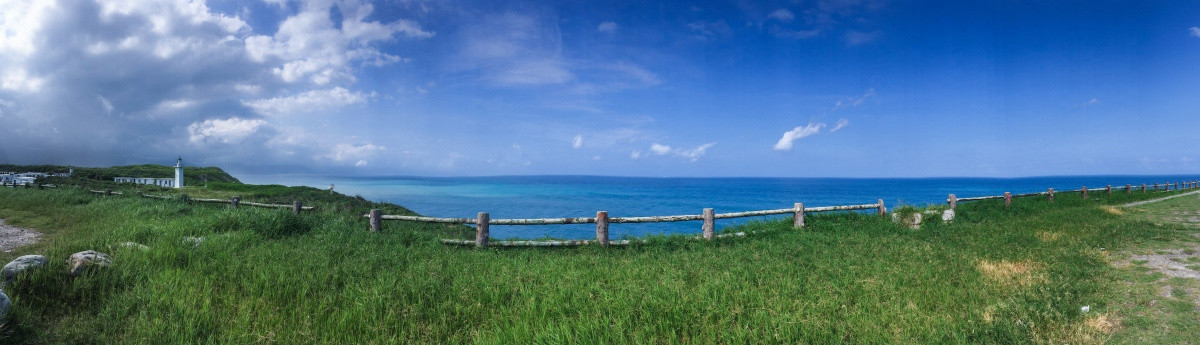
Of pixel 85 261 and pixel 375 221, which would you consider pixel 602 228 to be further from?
pixel 85 261

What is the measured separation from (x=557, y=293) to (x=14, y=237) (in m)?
14.8

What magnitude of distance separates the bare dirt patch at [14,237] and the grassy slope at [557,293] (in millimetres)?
2214

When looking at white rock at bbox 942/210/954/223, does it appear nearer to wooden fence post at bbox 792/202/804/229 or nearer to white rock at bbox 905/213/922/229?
white rock at bbox 905/213/922/229

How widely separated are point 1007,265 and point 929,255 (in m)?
1.19

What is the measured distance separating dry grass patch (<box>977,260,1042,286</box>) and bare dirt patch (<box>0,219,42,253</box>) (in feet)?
60.0

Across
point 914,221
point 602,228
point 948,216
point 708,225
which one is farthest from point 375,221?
point 948,216

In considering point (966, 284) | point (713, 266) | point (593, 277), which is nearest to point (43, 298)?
point (593, 277)

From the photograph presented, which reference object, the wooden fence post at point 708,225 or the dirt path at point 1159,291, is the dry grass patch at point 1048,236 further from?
the wooden fence post at point 708,225

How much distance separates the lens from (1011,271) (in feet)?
25.1

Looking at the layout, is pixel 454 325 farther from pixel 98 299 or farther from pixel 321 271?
pixel 98 299

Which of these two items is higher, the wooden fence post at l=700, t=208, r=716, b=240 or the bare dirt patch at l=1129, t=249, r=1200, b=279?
the wooden fence post at l=700, t=208, r=716, b=240

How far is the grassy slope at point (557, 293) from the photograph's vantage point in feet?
17.0

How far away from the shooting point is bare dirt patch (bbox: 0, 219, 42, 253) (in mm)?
10375

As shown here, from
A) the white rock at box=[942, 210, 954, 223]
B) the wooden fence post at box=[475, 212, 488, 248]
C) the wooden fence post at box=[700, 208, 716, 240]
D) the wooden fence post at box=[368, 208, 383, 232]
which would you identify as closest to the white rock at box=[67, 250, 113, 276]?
the wooden fence post at box=[368, 208, 383, 232]
